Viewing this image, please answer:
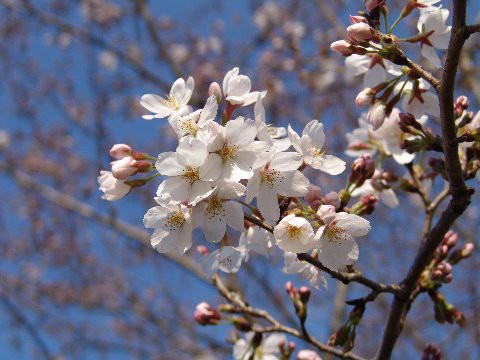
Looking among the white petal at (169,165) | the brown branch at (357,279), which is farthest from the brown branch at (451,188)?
the white petal at (169,165)

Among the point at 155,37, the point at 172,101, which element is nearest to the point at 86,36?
the point at 155,37

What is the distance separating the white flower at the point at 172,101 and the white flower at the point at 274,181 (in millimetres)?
371

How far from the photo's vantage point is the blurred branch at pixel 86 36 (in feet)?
20.6

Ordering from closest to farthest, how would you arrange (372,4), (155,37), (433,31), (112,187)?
(372,4) → (112,187) → (433,31) → (155,37)

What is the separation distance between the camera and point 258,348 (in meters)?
2.19

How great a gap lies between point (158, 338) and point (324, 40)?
16.6 feet

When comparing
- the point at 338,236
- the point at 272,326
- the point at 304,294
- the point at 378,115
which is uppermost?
the point at 378,115

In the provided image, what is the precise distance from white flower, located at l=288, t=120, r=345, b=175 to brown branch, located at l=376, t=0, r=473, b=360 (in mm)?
326

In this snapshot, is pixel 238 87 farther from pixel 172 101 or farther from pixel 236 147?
pixel 236 147

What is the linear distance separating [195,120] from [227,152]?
0.58 ft

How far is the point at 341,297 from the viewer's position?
6.06 metres

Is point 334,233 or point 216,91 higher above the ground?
point 216,91

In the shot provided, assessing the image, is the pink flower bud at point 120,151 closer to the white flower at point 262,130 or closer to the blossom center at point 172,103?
the blossom center at point 172,103

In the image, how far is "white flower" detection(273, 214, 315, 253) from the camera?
1398 millimetres
